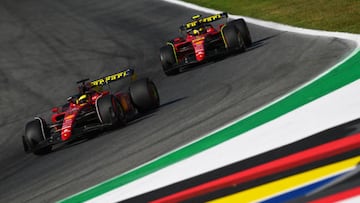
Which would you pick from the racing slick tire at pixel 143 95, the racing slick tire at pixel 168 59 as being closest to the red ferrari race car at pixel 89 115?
the racing slick tire at pixel 143 95

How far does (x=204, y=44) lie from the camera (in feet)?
51.1

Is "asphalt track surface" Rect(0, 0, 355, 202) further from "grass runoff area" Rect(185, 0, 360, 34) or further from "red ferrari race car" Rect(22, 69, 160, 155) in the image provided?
"grass runoff area" Rect(185, 0, 360, 34)

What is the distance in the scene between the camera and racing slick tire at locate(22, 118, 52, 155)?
1173 centimetres

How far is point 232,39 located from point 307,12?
3.99m

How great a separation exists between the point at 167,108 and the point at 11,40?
16173 mm

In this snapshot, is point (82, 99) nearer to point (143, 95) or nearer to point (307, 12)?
point (143, 95)

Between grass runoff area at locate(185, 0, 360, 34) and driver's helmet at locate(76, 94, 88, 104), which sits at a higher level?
driver's helmet at locate(76, 94, 88, 104)

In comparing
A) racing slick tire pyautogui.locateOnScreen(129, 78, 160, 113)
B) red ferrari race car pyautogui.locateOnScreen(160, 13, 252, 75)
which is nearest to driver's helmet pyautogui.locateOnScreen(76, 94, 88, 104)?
racing slick tire pyautogui.locateOnScreen(129, 78, 160, 113)

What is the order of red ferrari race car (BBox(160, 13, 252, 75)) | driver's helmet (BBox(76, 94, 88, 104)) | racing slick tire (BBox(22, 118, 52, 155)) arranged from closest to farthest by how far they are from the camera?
racing slick tire (BBox(22, 118, 52, 155)) → driver's helmet (BBox(76, 94, 88, 104)) → red ferrari race car (BBox(160, 13, 252, 75))

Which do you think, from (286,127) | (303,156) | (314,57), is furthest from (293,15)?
(303,156)

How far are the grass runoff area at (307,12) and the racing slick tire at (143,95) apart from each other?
4283 mm

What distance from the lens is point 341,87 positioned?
8844 mm

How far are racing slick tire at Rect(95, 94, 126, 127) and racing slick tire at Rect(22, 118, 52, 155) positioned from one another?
3.60 ft

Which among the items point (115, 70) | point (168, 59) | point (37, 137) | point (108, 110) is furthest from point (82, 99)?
point (115, 70)
